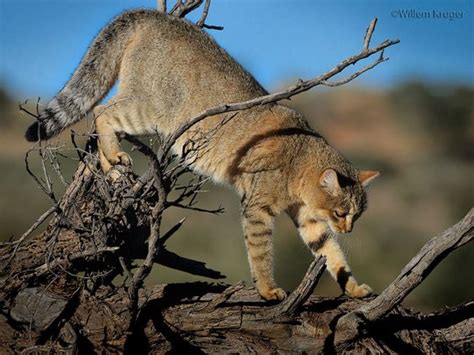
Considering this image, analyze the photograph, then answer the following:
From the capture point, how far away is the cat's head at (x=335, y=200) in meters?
7.21

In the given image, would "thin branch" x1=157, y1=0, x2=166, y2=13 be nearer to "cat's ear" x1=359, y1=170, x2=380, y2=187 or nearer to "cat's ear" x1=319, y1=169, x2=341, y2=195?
"cat's ear" x1=319, y1=169, x2=341, y2=195

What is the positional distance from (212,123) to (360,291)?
2.16m

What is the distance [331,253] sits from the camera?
729cm

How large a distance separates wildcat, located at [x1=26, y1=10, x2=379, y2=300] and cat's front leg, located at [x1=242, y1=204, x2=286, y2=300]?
0.09 feet

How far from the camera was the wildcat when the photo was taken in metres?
7.22

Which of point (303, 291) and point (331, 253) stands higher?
point (331, 253)

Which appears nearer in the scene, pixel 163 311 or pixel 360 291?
pixel 163 311

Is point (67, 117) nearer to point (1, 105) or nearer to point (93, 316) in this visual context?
point (93, 316)

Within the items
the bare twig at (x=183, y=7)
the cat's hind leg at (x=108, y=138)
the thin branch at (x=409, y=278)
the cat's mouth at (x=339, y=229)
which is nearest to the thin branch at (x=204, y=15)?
the bare twig at (x=183, y=7)

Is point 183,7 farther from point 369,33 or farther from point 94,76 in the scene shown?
point 369,33

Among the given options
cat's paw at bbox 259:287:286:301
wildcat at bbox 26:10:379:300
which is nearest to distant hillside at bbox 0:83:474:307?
wildcat at bbox 26:10:379:300

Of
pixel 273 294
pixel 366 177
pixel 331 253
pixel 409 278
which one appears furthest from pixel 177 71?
pixel 409 278

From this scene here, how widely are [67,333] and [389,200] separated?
22.9m

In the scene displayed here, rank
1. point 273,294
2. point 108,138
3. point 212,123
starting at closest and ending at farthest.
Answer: point 273,294 < point 108,138 < point 212,123
